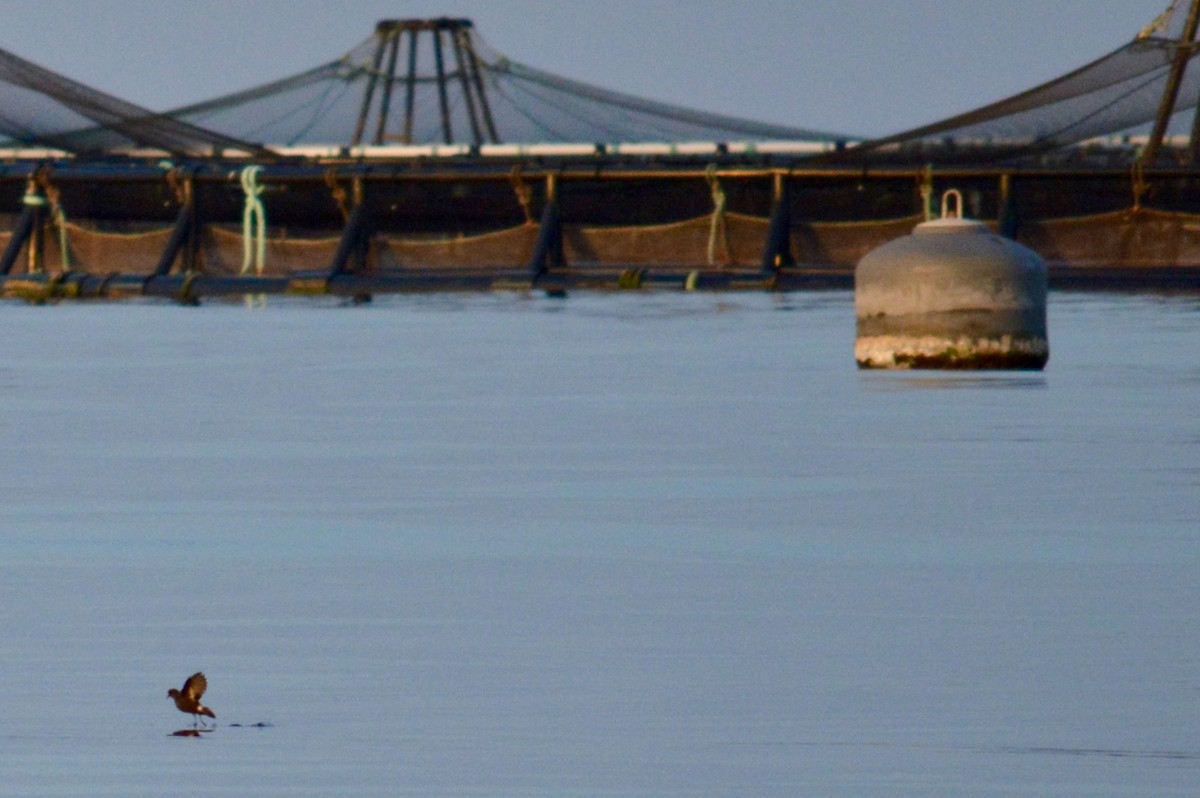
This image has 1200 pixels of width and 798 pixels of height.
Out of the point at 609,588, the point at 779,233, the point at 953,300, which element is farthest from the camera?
the point at 779,233

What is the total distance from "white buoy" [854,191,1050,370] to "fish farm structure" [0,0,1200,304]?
8.39 m

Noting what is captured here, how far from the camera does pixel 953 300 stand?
1411cm

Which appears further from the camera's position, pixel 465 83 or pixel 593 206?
pixel 465 83

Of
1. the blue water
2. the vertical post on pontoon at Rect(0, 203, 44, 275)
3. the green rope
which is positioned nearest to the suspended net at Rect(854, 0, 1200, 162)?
the green rope

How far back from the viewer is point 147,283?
987 inches

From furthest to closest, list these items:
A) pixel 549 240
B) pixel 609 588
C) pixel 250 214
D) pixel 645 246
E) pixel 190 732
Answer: pixel 645 246
pixel 250 214
pixel 549 240
pixel 609 588
pixel 190 732

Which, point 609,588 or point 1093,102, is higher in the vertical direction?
point 1093,102

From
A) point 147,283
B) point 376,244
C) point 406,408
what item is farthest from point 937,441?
point 376,244

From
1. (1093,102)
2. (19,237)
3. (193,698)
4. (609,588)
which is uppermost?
(1093,102)

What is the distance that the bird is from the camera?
15.7ft

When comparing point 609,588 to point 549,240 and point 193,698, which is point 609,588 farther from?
point 549,240

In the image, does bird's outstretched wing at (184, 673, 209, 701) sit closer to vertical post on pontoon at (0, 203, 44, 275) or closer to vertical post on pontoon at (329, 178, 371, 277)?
vertical post on pontoon at (329, 178, 371, 277)

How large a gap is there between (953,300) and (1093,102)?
44.7ft

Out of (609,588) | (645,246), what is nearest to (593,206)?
(645,246)
